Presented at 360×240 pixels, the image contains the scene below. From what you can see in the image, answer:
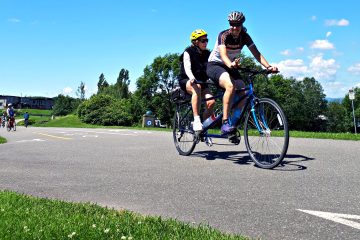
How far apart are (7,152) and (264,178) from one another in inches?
261

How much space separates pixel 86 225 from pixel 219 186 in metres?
2.07

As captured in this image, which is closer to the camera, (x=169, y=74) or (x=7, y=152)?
(x=7, y=152)

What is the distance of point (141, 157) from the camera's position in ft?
26.1

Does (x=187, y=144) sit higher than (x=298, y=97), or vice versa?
(x=298, y=97)

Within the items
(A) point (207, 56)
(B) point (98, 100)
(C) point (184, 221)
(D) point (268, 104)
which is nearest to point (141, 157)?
(A) point (207, 56)

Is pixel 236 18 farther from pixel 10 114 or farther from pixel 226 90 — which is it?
pixel 10 114

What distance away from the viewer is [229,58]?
7012mm

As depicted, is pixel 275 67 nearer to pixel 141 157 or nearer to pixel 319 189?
pixel 319 189

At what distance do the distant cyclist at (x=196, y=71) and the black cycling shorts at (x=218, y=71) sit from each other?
0.40 m

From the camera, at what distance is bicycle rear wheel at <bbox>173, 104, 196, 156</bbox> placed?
809 cm

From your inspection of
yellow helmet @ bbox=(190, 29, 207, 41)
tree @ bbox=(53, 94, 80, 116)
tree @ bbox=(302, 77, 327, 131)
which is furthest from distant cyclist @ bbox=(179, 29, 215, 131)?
tree @ bbox=(53, 94, 80, 116)

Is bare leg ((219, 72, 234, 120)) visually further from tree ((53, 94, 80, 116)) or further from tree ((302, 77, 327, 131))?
tree ((53, 94, 80, 116))

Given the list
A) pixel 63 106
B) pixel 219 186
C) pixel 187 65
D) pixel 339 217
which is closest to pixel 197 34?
pixel 187 65

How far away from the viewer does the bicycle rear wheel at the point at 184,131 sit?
8088 mm
